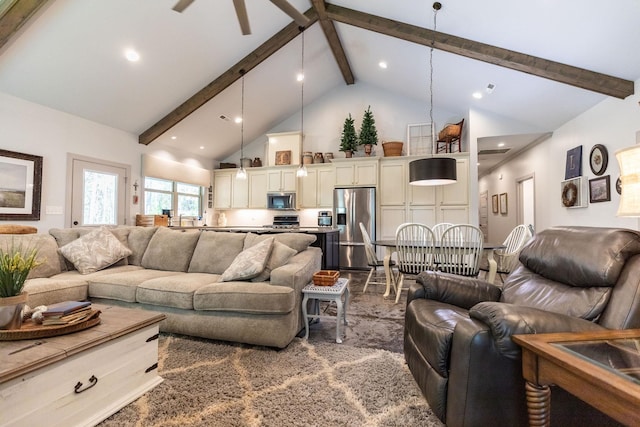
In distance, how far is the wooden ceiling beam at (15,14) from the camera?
2.92 m

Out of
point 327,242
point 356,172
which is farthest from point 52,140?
point 356,172

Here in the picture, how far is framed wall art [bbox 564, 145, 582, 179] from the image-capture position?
4.24m

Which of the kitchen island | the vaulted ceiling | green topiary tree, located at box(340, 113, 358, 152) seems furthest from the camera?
green topiary tree, located at box(340, 113, 358, 152)

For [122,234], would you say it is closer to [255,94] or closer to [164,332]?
[164,332]

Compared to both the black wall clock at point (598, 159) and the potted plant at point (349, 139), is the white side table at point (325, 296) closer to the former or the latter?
the black wall clock at point (598, 159)

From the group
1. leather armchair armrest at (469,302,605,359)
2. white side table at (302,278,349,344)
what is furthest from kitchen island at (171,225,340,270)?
leather armchair armrest at (469,302,605,359)

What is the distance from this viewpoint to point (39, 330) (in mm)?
1442

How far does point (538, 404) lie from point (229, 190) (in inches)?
277

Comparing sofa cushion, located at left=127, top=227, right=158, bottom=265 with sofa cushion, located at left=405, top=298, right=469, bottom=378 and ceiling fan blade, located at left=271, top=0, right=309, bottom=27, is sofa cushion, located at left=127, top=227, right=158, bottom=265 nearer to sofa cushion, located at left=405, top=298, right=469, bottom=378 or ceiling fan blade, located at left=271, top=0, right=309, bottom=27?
ceiling fan blade, located at left=271, top=0, right=309, bottom=27

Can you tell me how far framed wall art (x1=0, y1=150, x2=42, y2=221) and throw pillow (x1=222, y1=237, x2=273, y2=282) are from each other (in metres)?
3.36

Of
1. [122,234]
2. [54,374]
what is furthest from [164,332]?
[122,234]

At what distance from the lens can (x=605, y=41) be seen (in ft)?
9.55

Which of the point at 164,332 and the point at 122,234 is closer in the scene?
the point at 164,332

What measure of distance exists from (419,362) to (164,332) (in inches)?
84.2
